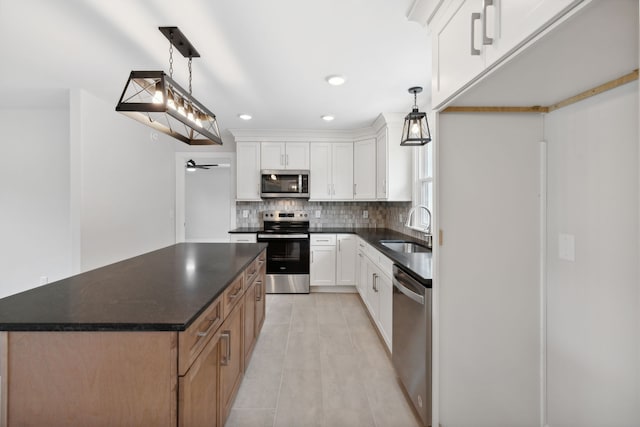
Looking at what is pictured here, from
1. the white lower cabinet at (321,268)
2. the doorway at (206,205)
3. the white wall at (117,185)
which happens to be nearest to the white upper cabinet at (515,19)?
the white lower cabinet at (321,268)

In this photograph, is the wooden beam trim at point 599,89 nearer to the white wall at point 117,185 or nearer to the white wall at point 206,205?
the white wall at point 117,185

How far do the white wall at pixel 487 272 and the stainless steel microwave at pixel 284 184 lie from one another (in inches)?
114

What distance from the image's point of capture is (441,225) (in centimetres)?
150

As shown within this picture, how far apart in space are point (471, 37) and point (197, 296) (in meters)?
1.52

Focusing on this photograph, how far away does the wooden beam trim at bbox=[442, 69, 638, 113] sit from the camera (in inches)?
42.3

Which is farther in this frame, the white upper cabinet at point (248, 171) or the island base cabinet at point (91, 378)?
the white upper cabinet at point (248, 171)

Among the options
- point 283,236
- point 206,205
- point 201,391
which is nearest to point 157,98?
point 201,391

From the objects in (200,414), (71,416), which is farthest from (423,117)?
(71,416)

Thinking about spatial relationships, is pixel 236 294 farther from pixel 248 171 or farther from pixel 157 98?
pixel 248 171

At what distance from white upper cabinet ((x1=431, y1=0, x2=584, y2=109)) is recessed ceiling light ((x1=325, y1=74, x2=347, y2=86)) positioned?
1.08 m

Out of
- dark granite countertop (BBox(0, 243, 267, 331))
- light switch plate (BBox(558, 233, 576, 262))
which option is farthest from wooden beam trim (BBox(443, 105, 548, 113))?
dark granite countertop (BBox(0, 243, 267, 331))

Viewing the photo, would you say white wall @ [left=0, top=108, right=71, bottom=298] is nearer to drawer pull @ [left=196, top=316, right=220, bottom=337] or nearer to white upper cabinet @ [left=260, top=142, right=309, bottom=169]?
white upper cabinet @ [left=260, top=142, right=309, bottom=169]

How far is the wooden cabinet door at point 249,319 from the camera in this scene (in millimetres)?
2010

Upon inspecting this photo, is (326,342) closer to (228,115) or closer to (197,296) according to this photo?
(197,296)
